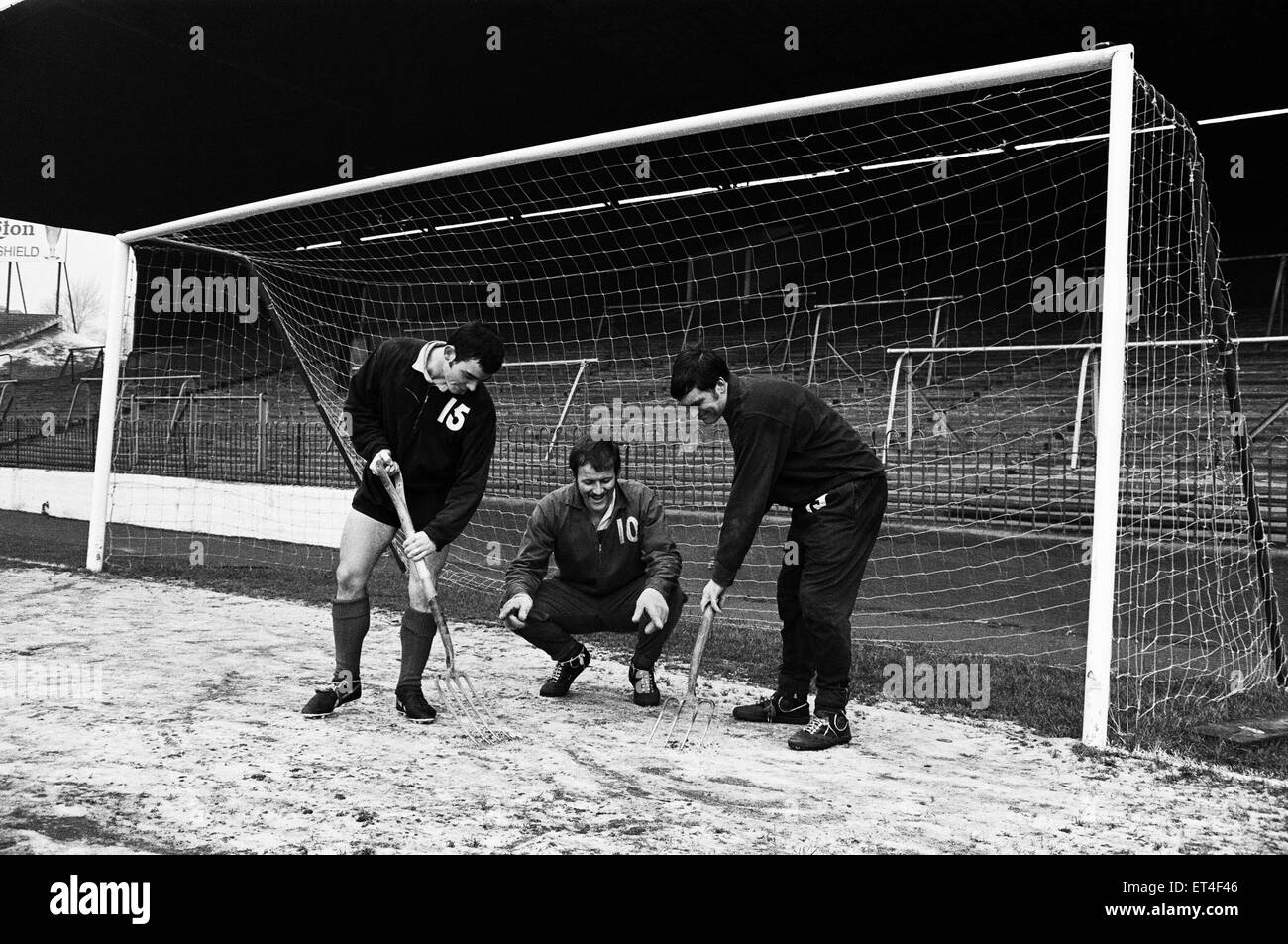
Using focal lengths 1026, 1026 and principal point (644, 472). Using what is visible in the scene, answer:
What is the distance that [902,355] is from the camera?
46.3 feet

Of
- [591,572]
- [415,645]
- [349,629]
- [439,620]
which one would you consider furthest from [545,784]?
[591,572]

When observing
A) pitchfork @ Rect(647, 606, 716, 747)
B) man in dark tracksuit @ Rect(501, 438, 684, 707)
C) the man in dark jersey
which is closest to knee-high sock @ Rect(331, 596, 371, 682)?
the man in dark jersey

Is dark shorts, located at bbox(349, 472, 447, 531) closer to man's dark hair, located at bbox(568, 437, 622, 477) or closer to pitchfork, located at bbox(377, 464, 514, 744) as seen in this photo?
pitchfork, located at bbox(377, 464, 514, 744)

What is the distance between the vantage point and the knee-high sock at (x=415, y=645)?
4582mm

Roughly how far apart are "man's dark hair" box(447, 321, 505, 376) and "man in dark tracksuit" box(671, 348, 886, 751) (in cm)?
78

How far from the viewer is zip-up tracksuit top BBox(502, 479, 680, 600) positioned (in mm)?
5035

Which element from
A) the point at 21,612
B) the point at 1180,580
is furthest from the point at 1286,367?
the point at 21,612

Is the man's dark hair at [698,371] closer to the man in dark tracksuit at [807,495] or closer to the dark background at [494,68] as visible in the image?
the man in dark tracksuit at [807,495]

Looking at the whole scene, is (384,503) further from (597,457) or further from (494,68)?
(494,68)

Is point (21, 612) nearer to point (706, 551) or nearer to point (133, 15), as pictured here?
point (706, 551)

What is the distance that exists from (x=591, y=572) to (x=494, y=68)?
11.2 meters

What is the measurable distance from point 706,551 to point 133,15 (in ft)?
33.9

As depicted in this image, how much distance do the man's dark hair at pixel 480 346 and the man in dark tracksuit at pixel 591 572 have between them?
735 millimetres

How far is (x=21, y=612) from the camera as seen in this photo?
7.24 meters
